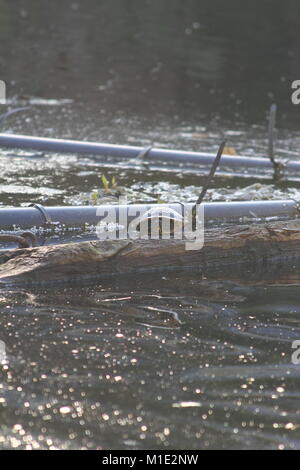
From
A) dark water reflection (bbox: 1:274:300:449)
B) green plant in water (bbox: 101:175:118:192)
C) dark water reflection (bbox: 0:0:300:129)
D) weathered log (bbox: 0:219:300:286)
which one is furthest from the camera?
dark water reflection (bbox: 0:0:300:129)

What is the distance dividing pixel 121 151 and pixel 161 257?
3149mm

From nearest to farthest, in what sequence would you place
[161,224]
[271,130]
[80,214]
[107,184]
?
[161,224] < [80,214] < [107,184] < [271,130]

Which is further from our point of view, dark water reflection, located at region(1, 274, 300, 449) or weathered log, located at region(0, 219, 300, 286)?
weathered log, located at region(0, 219, 300, 286)

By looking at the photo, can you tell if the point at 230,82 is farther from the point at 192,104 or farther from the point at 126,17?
the point at 126,17

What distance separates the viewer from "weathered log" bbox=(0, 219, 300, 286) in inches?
203

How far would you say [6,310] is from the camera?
4.78m

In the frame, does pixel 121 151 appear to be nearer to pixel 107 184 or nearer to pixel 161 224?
pixel 107 184

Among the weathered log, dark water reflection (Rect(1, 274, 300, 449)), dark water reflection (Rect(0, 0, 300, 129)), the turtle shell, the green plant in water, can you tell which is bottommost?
dark water reflection (Rect(1, 274, 300, 449))

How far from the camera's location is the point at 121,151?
852 cm

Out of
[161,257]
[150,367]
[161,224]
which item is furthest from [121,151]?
[150,367]

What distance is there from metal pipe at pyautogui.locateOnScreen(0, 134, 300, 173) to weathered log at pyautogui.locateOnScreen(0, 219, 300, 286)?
270 cm

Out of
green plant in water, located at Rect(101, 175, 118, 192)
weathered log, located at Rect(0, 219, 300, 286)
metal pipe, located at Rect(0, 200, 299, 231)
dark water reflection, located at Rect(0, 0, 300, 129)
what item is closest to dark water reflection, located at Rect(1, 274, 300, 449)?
weathered log, located at Rect(0, 219, 300, 286)

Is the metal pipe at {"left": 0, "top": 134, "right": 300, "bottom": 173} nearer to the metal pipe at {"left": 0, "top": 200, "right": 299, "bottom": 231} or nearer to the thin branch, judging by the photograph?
the thin branch
